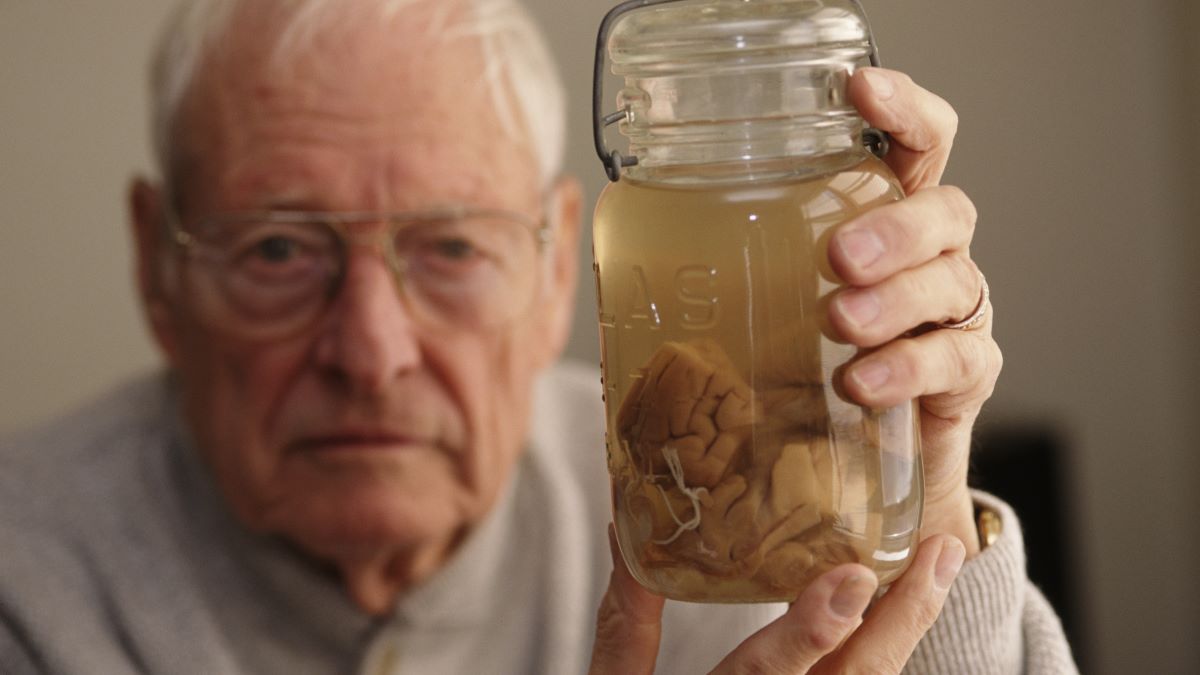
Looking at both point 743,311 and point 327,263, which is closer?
point 743,311

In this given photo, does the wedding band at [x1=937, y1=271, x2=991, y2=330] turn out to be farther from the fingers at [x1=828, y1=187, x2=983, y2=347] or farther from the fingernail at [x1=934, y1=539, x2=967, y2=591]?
the fingernail at [x1=934, y1=539, x2=967, y2=591]

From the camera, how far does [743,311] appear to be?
64cm

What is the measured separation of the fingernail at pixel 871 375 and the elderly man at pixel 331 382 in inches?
18.4

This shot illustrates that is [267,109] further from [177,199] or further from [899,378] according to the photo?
[899,378]

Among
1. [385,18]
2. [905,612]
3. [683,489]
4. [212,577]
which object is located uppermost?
[385,18]

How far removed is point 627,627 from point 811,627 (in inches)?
6.9

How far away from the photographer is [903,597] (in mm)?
732

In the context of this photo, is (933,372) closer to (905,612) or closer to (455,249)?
(905,612)

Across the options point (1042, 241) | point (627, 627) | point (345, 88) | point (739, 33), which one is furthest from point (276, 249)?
point (1042, 241)

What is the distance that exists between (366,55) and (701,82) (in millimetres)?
653

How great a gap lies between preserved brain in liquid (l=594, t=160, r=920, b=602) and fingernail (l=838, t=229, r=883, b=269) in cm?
1

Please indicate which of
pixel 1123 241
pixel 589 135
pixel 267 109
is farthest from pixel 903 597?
pixel 1123 241

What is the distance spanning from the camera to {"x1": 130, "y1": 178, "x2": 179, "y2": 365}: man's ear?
138 cm

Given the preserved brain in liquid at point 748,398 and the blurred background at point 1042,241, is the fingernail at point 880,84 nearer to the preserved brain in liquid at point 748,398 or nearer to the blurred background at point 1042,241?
the preserved brain in liquid at point 748,398
